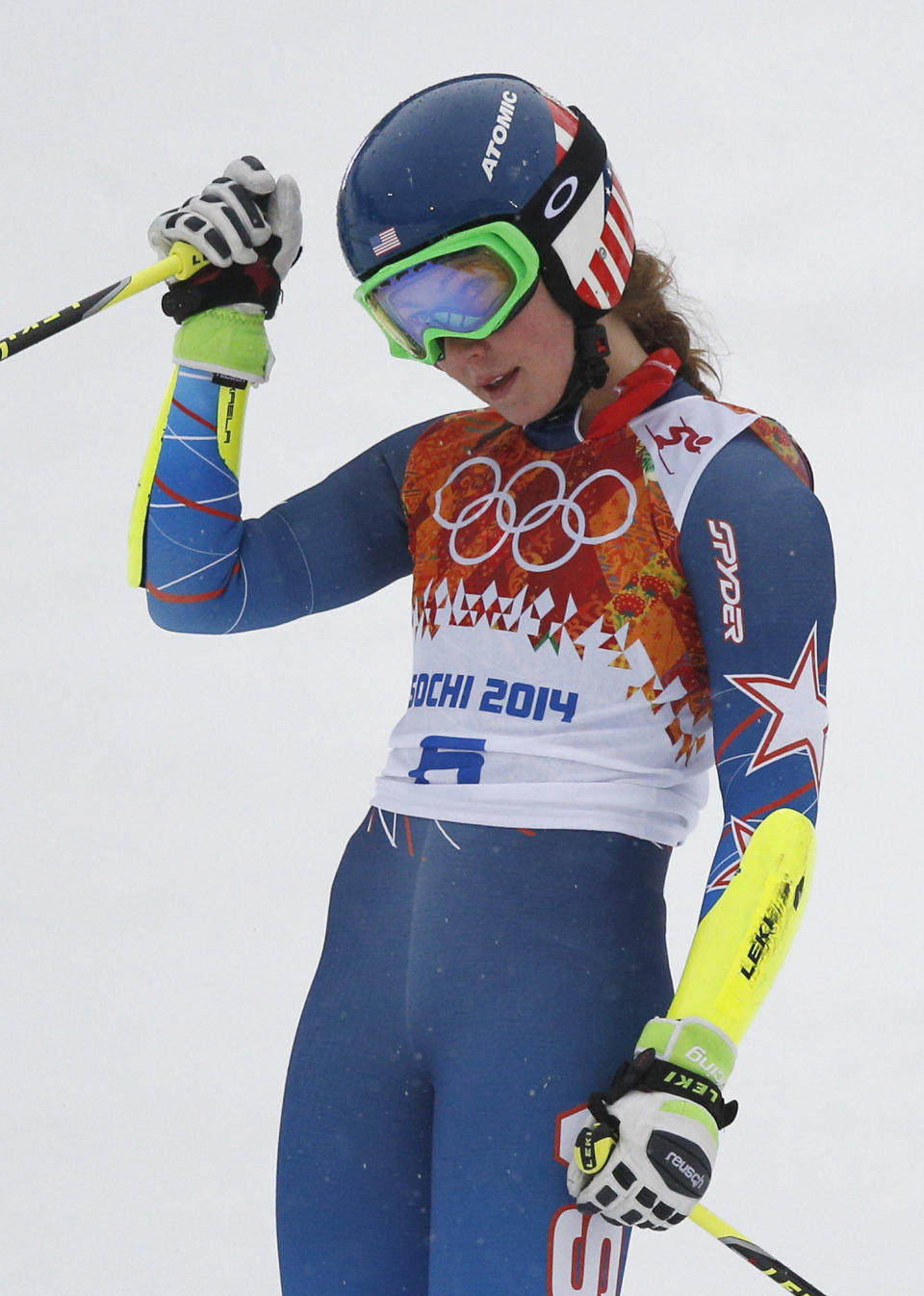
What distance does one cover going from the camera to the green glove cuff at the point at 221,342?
204cm

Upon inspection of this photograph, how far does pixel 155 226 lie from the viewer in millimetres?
2051

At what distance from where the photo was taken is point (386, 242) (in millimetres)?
1829

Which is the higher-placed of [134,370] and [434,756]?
[134,370]

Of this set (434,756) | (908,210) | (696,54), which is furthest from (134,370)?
(434,756)

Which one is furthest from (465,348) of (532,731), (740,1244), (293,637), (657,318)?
(293,637)

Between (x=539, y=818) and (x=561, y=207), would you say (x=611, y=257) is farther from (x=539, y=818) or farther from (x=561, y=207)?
(x=539, y=818)

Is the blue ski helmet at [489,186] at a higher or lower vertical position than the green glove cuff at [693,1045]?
higher

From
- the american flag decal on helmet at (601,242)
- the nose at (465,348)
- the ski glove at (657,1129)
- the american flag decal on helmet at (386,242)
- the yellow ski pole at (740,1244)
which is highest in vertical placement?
the american flag decal on helmet at (601,242)

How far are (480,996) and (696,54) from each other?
4.12 metres

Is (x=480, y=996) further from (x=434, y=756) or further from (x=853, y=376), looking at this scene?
(x=853, y=376)

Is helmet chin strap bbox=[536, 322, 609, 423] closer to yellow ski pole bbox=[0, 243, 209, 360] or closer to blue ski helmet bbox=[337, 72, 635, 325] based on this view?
blue ski helmet bbox=[337, 72, 635, 325]

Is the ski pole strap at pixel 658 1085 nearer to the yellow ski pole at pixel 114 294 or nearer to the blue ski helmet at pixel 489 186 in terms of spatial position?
the blue ski helmet at pixel 489 186

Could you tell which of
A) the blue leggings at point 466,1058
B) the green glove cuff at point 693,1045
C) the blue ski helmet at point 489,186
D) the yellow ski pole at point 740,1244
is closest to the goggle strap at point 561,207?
the blue ski helmet at point 489,186

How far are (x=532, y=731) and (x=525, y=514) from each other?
0.80 feet
